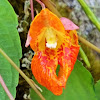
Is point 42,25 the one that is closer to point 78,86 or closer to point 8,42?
point 8,42

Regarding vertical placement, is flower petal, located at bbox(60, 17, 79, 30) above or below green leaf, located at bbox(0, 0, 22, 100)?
above

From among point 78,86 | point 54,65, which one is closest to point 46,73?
point 54,65

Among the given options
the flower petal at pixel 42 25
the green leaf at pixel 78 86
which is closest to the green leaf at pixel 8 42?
the flower petal at pixel 42 25

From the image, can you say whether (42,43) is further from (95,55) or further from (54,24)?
(95,55)

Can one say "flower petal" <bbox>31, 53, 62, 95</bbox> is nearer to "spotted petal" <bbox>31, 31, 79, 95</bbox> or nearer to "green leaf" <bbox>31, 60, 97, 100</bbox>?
"spotted petal" <bbox>31, 31, 79, 95</bbox>

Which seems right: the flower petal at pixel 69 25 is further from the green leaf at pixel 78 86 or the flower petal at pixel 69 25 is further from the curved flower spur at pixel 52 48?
the green leaf at pixel 78 86

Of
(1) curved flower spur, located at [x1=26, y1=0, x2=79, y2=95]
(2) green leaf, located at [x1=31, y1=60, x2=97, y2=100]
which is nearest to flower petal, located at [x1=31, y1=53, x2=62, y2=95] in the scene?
(1) curved flower spur, located at [x1=26, y1=0, x2=79, y2=95]

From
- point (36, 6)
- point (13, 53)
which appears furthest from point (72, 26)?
point (36, 6)
